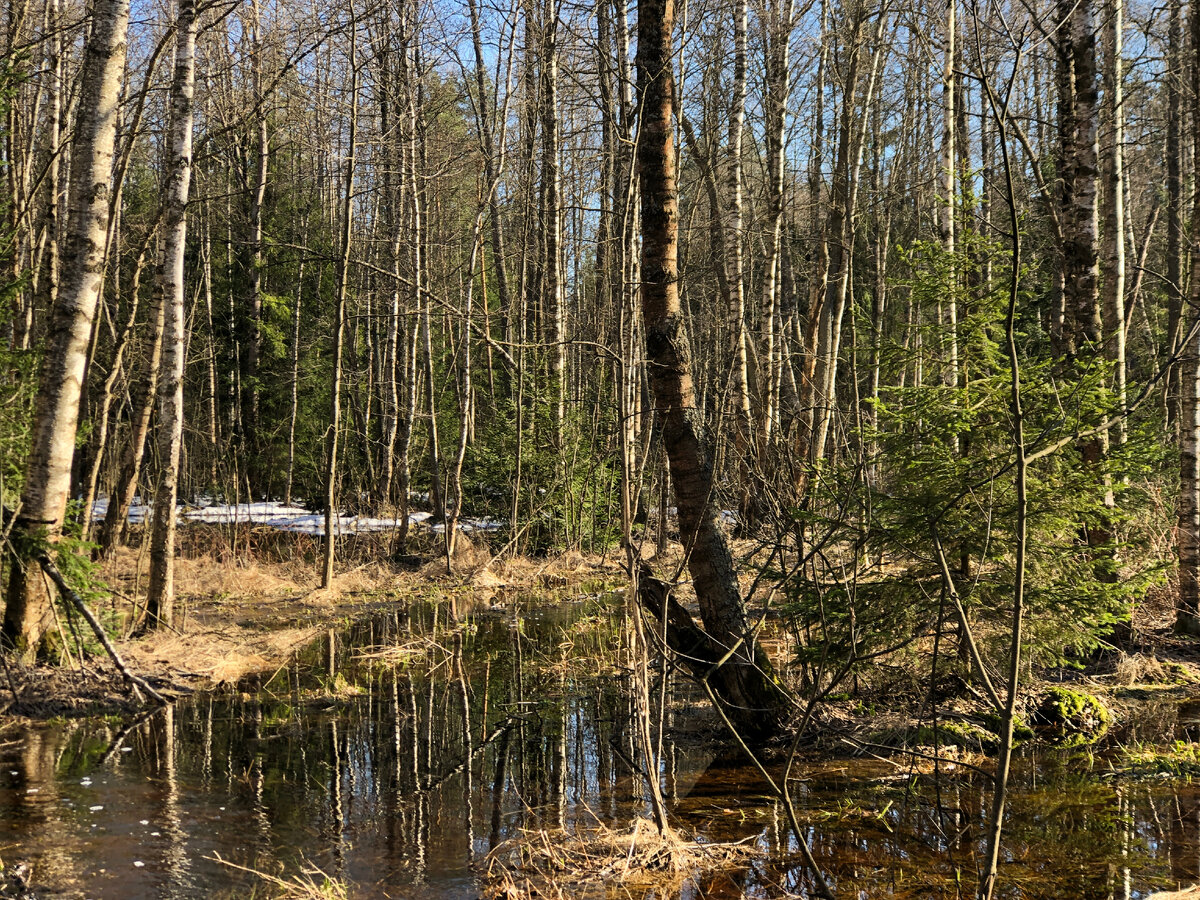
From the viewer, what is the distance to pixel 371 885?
445 centimetres

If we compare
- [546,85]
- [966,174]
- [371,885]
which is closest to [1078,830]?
[371,885]

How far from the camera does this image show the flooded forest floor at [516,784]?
180 inches

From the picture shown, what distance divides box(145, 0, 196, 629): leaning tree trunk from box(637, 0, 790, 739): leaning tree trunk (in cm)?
555

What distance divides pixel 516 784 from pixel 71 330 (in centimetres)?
499

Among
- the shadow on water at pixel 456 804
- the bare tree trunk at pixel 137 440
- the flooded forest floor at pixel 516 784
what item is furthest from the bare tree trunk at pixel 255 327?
the shadow on water at pixel 456 804

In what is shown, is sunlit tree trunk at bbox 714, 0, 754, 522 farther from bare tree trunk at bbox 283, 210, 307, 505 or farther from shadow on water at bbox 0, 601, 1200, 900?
bare tree trunk at bbox 283, 210, 307, 505

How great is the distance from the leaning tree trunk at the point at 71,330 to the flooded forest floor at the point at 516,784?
523 mm

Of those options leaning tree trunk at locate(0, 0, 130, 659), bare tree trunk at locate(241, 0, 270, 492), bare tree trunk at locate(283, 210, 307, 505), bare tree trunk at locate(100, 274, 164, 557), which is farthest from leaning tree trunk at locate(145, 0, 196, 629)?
bare tree trunk at locate(241, 0, 270, 492)

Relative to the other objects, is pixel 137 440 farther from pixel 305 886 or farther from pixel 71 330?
pixel 305 886

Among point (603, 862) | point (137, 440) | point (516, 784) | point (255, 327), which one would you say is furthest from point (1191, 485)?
point (255, 327)

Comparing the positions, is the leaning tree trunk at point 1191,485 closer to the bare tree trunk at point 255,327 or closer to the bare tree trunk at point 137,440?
the bare tree trunk at point 137,440

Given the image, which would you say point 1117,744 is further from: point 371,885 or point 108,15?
point 108,15

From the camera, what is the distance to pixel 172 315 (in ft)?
30.9

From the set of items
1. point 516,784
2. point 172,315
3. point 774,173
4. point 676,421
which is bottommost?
point 516,784
